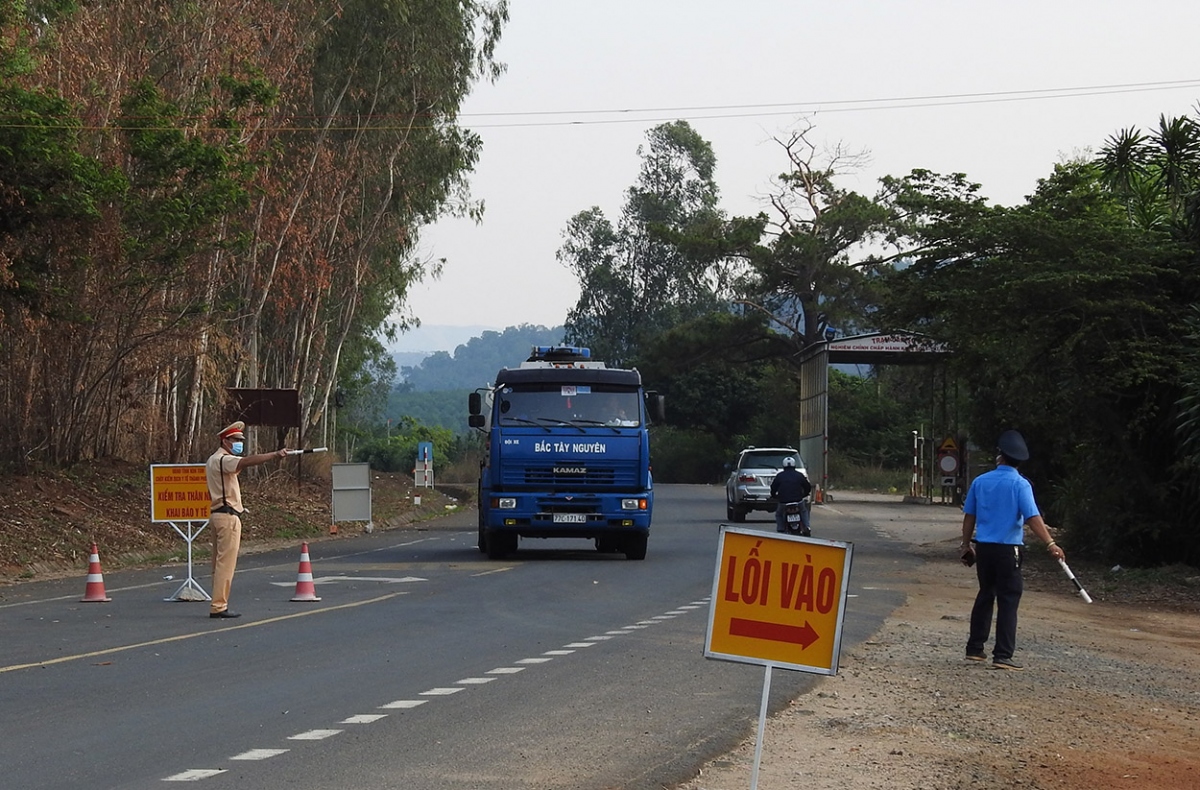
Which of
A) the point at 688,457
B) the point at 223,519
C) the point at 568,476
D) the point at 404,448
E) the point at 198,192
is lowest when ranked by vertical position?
the point at 223,519

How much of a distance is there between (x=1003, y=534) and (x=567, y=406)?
1303 cm

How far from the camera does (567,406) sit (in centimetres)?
2633

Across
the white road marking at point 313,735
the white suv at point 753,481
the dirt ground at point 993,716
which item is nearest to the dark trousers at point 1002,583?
the dirt ground at point 993,716

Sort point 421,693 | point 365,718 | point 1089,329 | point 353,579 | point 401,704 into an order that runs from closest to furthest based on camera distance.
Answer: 1. point 365,718
2. point 401,704
3. point 421,693
4. point 353,579
5. point 1089,329

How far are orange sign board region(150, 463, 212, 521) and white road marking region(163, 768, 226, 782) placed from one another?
12.6 metres

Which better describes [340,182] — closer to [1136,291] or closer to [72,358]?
[72,358]

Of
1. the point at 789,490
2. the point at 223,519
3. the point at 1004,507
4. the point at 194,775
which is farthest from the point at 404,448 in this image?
the point at 194,775

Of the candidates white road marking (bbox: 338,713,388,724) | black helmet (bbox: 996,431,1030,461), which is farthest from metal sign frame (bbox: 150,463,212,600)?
black helmet (bbox: 996,431,1030,461)

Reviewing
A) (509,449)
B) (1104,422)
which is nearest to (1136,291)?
(1104,422)

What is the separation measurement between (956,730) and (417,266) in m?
49.1

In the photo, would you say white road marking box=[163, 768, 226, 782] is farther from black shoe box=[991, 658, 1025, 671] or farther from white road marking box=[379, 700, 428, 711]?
black shoe box=[991, 658, 1025, 671]

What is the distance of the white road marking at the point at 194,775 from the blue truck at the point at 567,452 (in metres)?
17.4

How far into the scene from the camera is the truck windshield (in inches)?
1033

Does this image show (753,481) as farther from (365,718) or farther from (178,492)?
(365,718)
